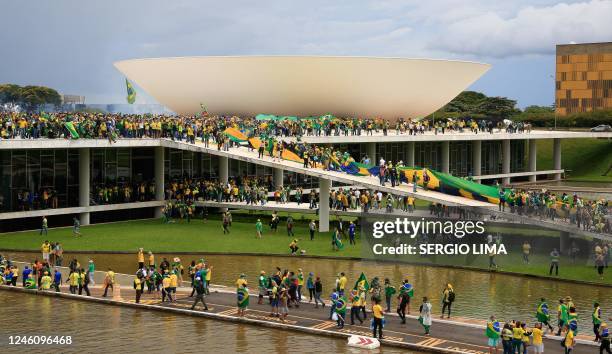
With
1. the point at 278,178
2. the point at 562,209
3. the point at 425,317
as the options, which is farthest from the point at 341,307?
the point at 278,178

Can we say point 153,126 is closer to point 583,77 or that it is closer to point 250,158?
point 250,158

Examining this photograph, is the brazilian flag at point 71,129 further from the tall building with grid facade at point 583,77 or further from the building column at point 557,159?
the tall building with grid facade at point 583,77

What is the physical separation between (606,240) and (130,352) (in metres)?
16.3

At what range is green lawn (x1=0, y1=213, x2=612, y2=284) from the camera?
97.8 ft

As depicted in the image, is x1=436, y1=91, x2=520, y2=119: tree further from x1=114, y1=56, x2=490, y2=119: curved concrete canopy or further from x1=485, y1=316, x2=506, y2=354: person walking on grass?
x1=485, y1=316, x2=506, y2=354: person walking on grass

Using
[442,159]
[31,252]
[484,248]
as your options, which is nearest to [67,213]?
[31,252]

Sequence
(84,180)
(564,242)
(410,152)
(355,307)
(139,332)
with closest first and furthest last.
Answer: (139,332) < (355,307) < (564,242) < (84,180) < (410,152)

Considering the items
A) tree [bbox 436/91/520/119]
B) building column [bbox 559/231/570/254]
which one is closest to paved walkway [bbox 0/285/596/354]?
building column [bbox 559/231/570/254]

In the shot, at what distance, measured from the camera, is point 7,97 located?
114688 mm

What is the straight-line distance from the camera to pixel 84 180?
41.7 meters

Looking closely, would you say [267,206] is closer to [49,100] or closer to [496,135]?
[496,135]

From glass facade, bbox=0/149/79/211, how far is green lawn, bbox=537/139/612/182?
140 ft

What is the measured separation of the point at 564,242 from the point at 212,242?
1330 cm

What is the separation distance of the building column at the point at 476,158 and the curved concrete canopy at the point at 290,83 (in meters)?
5.60
